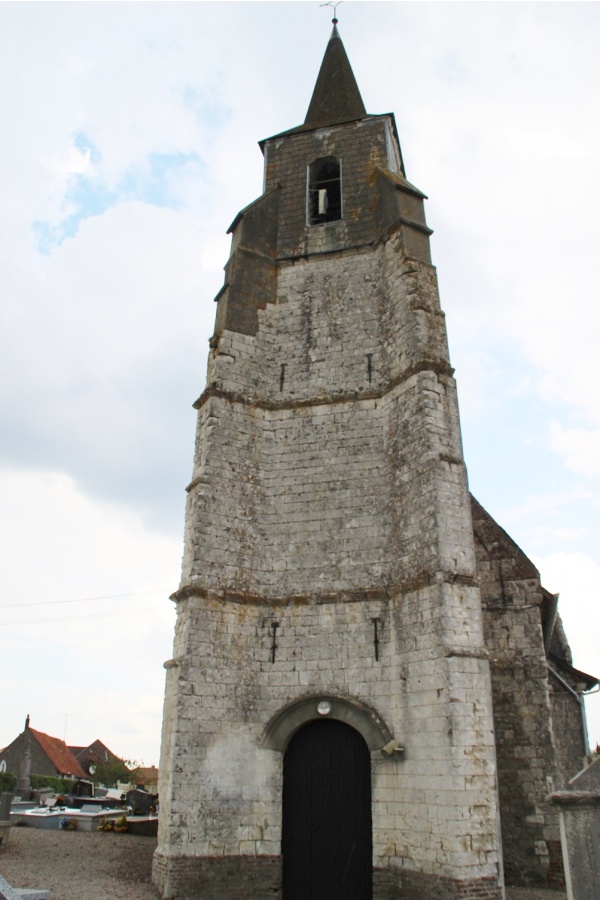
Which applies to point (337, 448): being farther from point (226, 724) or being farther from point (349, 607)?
point (226, 724)

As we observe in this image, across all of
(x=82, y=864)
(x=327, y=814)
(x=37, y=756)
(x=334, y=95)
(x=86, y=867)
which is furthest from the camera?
(x=37, y=756)

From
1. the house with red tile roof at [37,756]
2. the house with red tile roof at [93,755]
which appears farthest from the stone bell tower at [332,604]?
the house with red tile roof at [93,755]

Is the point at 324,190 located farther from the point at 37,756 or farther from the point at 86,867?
the point at 37,756

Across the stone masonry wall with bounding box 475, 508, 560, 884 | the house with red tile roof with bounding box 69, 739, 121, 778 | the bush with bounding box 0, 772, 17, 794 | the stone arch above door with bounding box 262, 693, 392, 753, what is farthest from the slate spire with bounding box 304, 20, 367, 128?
the house with red tile roof with bounding box 69, 739, 121, 778

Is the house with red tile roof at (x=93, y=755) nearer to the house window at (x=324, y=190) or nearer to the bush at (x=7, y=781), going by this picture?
the bush at (x=7, y=781)

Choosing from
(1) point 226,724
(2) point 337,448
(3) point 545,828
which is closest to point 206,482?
(2) point 337,448

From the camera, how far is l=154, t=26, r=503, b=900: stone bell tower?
844cm

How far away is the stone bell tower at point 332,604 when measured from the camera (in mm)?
8438

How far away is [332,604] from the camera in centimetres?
1005

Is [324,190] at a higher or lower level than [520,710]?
higher

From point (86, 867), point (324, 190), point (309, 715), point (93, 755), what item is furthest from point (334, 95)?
point (93, 755)

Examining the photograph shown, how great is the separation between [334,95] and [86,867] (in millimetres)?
17202

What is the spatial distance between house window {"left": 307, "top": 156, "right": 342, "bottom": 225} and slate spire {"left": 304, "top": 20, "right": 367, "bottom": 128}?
1118 mm

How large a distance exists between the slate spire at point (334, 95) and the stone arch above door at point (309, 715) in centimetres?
1213
